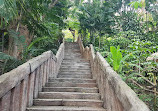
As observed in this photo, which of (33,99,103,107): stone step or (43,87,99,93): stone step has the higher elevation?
(43,87,99,93): stone step

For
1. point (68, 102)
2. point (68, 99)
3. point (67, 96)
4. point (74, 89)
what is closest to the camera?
point (68, 102)

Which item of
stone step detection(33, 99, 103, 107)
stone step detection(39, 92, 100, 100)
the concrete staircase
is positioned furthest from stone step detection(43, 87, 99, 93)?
stone step detection(33, 99, 103, 107)

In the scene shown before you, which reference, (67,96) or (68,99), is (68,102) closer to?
(68,99)

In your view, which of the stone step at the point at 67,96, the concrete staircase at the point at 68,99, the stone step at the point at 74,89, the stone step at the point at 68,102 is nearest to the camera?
the concrete staircase at the point at 68,99

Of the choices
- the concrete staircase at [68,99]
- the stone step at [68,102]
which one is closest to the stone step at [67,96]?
the concrete staircase at [68,99]

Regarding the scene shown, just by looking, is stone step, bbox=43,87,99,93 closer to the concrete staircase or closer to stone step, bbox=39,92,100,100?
the concrete staircase

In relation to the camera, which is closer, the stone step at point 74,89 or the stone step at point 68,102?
the stone step at point 68,102

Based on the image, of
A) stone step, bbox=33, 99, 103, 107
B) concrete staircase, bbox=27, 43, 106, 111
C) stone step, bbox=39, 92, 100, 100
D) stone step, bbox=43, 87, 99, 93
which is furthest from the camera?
stone step, bbox=43, 87, 99, 93

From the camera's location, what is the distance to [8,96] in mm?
1483

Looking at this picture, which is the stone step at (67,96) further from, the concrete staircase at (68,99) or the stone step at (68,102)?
the stone step at (68,102)

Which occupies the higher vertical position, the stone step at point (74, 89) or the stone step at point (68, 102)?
the stone step at point (74, 89)

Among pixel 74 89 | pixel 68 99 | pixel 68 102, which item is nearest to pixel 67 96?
pixel 68 99

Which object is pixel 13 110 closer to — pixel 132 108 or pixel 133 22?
pixel 132 108

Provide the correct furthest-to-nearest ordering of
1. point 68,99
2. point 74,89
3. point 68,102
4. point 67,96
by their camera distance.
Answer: point 74,89 < point 67,96 < point 68,99 < point 68,102
